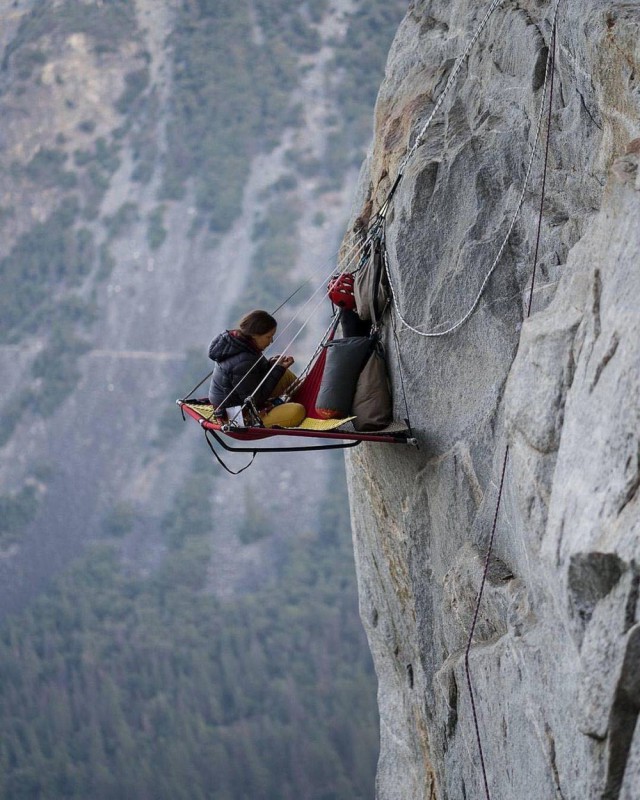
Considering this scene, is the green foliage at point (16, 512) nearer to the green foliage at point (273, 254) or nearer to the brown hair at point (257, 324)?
the green foliage at point (273, 254)

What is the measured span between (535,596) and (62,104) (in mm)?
78854

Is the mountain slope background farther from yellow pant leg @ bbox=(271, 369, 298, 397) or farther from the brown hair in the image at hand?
the brown hair

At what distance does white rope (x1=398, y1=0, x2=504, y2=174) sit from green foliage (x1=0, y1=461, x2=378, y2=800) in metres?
50.4

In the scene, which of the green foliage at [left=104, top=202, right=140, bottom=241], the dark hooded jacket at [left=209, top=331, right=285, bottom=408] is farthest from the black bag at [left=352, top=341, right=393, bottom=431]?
the green foliage at [left=104, top=202, right=140, bottom=241]

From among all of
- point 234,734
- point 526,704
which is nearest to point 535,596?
point 526,704

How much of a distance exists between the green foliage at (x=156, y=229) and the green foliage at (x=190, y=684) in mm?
17655

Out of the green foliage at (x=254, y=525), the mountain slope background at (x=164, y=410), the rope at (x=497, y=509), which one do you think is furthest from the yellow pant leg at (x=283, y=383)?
the green foliage at (x=254, y=525)

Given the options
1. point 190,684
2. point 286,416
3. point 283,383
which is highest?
point 283,383

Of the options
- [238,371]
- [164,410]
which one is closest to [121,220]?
[164,410]

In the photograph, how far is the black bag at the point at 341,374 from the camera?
820 cm

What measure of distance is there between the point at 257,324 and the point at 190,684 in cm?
5522

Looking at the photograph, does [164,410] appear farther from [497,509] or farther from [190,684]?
[497,509]

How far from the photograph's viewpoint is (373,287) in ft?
27.6

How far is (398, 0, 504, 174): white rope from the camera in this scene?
830 centimetres
